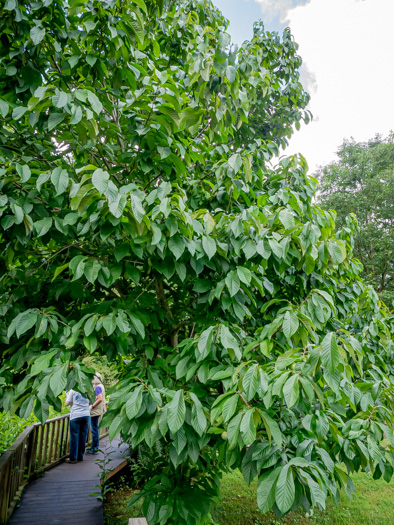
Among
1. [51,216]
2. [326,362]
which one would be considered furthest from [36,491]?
[326,362]

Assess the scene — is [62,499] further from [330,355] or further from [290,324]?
[330,355]

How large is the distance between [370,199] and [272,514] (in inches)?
467

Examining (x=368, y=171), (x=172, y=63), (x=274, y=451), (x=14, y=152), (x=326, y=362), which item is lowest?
(x=274, y=451)

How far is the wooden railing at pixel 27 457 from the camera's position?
381 centimetres

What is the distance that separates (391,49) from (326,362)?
8.20m

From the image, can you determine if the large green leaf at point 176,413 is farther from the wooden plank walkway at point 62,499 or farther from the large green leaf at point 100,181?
the wooden plank walkway at point 62,499

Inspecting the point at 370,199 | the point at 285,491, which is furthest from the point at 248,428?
the point at 370,199

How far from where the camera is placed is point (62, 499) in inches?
173

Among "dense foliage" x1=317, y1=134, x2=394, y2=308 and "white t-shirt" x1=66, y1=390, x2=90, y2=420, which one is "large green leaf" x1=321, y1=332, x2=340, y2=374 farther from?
"dense foliage" x1=317, y1=134, x2=394, y2=308

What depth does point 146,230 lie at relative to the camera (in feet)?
5.95

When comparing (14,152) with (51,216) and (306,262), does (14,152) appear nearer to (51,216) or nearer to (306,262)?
(51,216)

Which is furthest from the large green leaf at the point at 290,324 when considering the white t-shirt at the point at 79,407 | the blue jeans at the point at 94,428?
the blue jeans at the point at 94,428

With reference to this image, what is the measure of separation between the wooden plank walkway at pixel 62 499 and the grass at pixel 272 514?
35 cm

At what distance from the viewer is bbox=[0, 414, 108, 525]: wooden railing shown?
3.81 meters
